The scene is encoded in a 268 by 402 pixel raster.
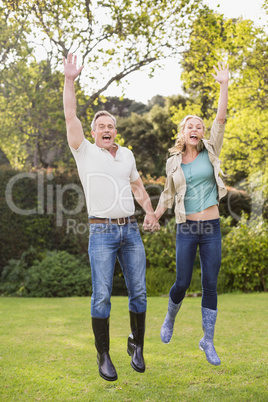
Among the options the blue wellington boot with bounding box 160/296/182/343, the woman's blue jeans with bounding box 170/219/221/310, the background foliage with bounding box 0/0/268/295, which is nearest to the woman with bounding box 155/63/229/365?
the woman's blue jeans with bounding box 170/219/221/310

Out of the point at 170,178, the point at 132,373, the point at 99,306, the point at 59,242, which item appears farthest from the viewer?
the point at 59,242

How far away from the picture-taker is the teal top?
164 inches

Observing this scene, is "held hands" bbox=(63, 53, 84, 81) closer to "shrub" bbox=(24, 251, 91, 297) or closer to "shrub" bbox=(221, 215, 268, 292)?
"shrub" bbox=(24, 251, 91, 297)

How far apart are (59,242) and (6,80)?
17.9 feet

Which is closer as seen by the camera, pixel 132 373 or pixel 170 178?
pixel 170 178

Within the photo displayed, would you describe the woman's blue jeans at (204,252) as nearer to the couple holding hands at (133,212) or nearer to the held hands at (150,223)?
the couple holding hands at (133,212)

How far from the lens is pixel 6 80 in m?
13.8

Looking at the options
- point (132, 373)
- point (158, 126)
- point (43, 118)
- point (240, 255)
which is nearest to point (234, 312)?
point (240, 255)

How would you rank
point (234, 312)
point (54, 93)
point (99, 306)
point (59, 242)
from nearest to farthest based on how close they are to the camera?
1. point (99, 306)
2. point (234, 312)
3. point (59, 242)
4. point (54, 93)

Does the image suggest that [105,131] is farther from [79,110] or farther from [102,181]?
[79,110]

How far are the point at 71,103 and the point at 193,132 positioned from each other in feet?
4.17

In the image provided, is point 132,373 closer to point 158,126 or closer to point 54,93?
point 54,93

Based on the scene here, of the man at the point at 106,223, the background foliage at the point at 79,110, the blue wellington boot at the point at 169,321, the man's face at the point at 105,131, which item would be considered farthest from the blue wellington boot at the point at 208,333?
the background foliage at the point at 79,110

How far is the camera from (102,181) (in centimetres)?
386
